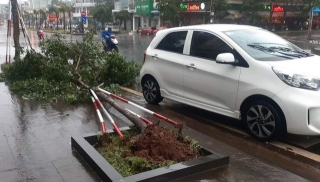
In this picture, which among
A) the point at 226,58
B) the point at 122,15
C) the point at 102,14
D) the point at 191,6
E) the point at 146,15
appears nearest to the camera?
the point at 226,58

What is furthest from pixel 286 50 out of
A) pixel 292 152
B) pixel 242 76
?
pixel 292 152

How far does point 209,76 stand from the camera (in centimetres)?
605

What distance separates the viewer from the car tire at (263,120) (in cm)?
508

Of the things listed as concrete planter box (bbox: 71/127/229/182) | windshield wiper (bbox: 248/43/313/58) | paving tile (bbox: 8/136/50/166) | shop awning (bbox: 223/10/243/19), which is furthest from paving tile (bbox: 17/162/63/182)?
shop awning (bbox: 223/10/243/19)

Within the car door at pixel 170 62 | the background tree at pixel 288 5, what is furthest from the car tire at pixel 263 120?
the background tree at pixel 288 5

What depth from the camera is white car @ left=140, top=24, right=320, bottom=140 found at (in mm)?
4973

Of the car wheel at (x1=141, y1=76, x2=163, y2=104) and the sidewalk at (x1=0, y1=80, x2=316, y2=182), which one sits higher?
the car wheel at (x1=141, y1=76, x2=163, y2=104)

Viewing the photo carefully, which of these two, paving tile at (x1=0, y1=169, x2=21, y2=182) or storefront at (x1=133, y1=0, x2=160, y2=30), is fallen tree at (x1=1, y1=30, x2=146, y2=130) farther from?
storefront at (x1=133, y1=0, x2=160, y2=30)

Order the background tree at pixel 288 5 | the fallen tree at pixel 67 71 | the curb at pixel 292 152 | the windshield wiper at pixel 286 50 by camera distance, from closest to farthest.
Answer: the curb at pixel 292 152 → the windshield wiper at pixel 286 50 → the fallen tree at pixel 67 71 → the background tree at pixel 288 5

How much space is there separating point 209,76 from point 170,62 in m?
1.08

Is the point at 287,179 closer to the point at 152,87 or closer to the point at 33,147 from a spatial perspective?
the point at 33,147

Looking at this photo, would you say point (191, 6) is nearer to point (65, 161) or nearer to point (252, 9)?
point (252, 9)

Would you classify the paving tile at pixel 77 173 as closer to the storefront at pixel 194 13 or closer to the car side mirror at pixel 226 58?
the car side mirror at pixel 226 58

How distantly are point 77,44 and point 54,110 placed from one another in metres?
2.53
